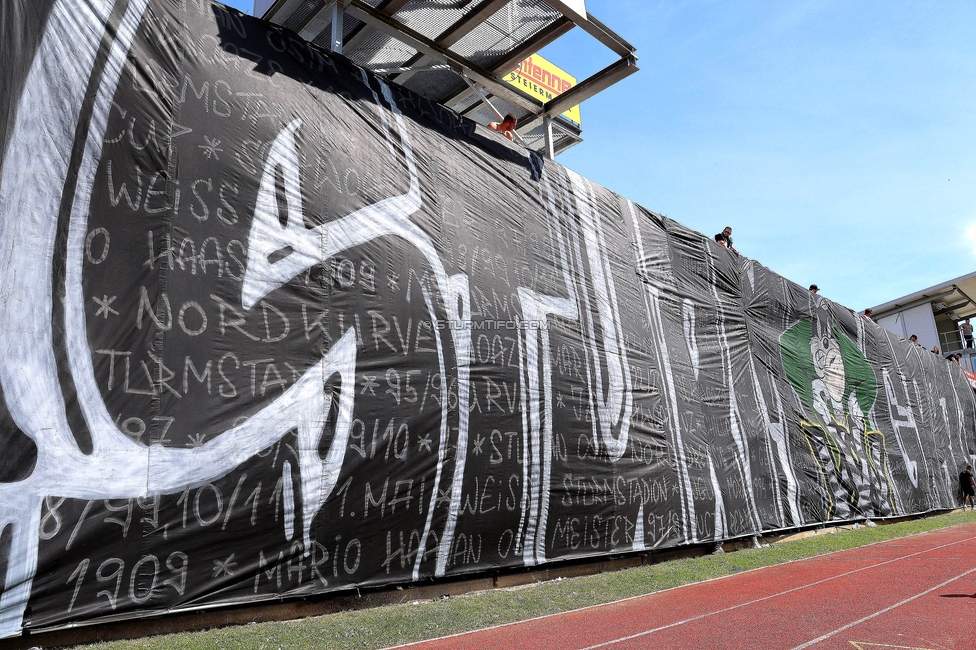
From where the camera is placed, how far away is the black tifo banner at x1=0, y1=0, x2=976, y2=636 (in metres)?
5.00

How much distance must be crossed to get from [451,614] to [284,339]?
2909 mm

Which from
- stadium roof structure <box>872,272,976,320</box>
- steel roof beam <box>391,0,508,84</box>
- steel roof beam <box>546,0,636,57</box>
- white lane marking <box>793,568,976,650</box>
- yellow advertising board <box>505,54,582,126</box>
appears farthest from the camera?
stadium roof structure <box>872,272,976,320</box>

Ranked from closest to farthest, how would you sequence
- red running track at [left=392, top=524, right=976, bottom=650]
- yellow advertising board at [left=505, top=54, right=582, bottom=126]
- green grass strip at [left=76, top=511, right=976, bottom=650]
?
1. green grass strip at [left=76, top=511, right=976, bottom=650]
2. red running track at [left=392, top=524, right=976, bottom=650]
3. yellow advertising board at [left=505, top=54, right=582, bottom=126]

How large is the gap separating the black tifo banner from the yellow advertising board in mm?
2939

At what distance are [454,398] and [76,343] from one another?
3.69m

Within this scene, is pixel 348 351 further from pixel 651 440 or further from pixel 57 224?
pixel 651 440

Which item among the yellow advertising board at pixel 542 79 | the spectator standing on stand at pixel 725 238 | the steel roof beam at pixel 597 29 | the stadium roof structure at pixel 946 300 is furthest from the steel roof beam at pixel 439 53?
the stadium roof structure at pixel 946 300

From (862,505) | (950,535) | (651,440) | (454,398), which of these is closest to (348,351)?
(454,398)

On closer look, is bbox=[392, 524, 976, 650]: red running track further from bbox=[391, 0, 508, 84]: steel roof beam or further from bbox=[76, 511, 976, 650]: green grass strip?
bbox=[391, 0, 508, 84]: steel roof beam

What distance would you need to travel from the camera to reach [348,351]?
670 cm

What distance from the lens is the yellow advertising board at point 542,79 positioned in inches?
493

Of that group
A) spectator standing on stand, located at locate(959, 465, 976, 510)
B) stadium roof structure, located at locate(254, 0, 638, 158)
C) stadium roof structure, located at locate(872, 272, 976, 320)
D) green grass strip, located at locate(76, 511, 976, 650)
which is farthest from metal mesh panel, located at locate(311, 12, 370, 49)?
stadium roof structure, located at locate(872, 272, 976, 320)

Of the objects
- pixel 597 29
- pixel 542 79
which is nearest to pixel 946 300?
pixel 542 79

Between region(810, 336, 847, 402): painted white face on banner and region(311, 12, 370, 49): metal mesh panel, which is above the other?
region(311, 12, 370, 49): metal mesh panel
